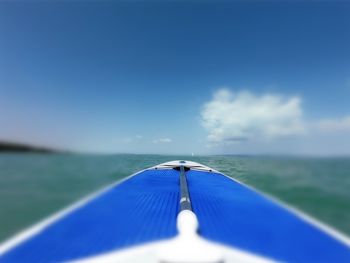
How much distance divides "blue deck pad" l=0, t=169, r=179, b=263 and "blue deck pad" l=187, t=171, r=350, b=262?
41 centimetres

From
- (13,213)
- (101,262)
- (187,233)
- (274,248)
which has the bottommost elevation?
(13,213)

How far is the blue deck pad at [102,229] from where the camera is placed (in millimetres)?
1400

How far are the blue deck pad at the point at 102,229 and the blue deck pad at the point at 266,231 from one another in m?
0.41

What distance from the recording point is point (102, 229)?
5.92 ft

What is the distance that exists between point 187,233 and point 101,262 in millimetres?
367

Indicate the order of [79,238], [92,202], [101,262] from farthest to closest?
[92,202], [79,238], [101,262]

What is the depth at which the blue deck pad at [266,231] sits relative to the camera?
1.43m

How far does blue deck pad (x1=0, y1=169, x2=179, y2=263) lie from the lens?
1400mm

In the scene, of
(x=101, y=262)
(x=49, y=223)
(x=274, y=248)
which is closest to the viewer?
(x=101, y=262)

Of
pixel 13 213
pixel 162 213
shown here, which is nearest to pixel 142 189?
pixel 162 213

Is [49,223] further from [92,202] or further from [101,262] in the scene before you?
[101,262]

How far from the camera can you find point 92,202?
2670 millimetres

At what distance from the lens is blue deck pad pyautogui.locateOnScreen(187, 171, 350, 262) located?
1.43 meters

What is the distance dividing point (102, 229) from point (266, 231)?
62.6 inches
